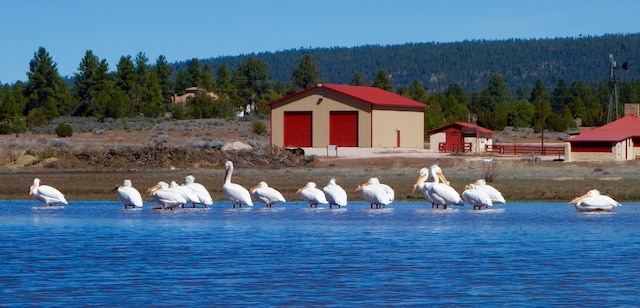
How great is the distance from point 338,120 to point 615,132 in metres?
16.5

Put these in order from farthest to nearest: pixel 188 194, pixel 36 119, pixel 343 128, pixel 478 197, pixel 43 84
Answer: pixel 43 84, pixel 36 119, pixel 343 128, pixel 188 194, pixel 478 197

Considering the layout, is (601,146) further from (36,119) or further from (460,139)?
(36,119)

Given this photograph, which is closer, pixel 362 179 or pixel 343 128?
pixel 362 179

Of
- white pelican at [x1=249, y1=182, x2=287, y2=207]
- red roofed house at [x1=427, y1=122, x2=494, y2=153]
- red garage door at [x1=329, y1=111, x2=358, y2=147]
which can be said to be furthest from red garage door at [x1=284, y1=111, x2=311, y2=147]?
white pelican at [x1=249, y1=182, x2=287, y2=207]

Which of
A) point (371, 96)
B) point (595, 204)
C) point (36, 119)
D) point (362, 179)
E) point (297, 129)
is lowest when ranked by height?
point (595, 204)

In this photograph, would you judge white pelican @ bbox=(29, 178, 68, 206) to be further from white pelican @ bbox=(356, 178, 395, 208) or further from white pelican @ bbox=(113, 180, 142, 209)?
white pelican @ bbox=(356, 178, 395, 208)

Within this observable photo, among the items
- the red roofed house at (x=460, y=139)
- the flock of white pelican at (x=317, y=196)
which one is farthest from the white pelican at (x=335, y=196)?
the red roofed house at (x=460, y=139)

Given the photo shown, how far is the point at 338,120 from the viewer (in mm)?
67750

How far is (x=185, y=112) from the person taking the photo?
120750 millimetres

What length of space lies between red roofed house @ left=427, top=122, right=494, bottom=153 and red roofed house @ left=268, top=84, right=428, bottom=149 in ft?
5.72

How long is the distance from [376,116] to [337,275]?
51394 millimetres

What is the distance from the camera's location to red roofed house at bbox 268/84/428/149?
66875mm

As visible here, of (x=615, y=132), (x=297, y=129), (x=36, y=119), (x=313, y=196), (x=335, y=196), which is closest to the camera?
(x=335, y=196)

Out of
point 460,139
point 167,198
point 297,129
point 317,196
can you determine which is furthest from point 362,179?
point 460,139
